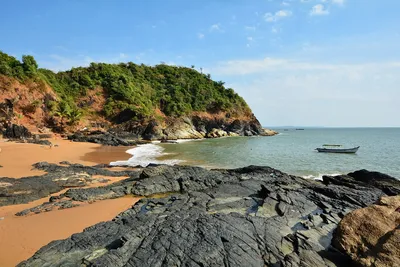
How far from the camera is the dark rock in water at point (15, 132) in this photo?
32.2m

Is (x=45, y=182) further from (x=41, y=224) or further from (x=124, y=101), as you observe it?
(x=124, y=101)

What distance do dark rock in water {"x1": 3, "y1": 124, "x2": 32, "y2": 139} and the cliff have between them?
2.01 metres

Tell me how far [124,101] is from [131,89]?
484 centimetres

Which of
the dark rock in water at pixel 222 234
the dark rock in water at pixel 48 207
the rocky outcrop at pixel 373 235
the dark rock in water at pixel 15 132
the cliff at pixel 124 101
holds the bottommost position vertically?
the dark rock in water at pixel 48 207

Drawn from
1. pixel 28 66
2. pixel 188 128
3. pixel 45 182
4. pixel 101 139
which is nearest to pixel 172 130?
pixel 188 128

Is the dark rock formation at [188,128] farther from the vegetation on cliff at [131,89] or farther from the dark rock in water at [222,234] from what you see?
the dark rock in water at [222,234]

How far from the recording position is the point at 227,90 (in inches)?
3228

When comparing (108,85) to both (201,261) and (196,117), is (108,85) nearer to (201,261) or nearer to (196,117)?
(196,117)

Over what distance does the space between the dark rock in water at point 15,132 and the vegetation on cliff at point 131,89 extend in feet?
34.0

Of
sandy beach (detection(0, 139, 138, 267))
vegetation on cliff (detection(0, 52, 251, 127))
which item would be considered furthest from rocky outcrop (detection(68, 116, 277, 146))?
sandy beach (detection(0, 139, 138, 267))

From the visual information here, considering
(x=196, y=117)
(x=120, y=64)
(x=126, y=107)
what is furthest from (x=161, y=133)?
(x=120, y=64)

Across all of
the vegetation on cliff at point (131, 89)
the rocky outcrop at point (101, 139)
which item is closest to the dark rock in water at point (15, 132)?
the rocky outcrop at point (101, 139)

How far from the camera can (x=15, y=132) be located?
3275cm

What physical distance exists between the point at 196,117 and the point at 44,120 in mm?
36289
